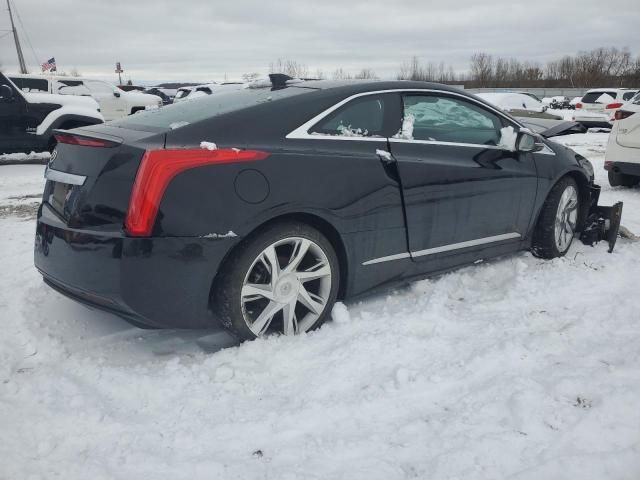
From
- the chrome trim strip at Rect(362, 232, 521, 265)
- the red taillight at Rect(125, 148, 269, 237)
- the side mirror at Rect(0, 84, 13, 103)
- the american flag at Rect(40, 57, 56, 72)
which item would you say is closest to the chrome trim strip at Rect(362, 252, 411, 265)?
the chrome trim strip at Rect(362, 232, 521, 265)

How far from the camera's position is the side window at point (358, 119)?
120 inches

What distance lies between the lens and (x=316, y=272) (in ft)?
9.76

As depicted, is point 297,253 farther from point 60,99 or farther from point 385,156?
point 60,99

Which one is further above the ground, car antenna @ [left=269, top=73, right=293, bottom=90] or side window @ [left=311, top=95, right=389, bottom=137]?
car antenna @ [left=269, top=73, right=293, bottom=90]

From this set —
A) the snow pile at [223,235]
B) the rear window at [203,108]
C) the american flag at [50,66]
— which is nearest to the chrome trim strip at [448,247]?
the snow pile at [223,235]

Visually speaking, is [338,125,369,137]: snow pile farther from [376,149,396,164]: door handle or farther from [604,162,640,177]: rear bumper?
[604,162,640,177]: rear bumper

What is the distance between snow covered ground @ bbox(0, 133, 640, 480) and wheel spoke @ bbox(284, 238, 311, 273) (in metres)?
0.40

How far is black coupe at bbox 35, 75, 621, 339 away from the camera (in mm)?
2527

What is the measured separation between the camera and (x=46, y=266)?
112 inches

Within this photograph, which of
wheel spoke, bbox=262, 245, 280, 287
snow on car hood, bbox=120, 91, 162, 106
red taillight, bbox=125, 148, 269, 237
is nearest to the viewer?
red taillight, bbox=125, 148, 269, 237

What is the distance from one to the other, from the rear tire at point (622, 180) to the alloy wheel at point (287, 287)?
6.47 metres

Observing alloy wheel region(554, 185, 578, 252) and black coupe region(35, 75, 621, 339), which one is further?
alloy wheel region(554, 185, 578, 252)

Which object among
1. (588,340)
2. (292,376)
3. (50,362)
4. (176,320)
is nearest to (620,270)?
(588,340)

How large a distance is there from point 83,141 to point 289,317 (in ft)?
4.72
